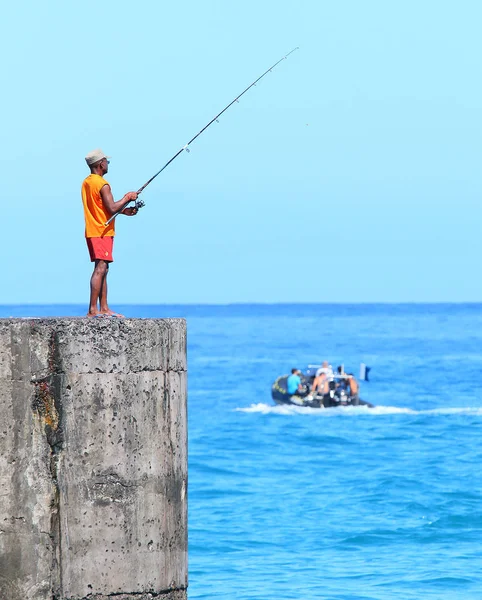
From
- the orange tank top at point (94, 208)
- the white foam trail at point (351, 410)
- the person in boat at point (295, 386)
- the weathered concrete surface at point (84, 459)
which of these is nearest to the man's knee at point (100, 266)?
the orange tank top at point (94, 208)

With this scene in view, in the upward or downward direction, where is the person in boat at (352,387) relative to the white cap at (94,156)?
downward

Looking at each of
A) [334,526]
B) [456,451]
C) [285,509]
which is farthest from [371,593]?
[456,451]

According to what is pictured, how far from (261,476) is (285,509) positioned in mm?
4296

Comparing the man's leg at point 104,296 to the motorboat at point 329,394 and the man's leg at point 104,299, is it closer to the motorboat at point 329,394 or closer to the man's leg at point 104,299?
the man's leg at point 104,299

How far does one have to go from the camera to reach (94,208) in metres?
6.14

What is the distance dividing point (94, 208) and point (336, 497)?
16.1 metres

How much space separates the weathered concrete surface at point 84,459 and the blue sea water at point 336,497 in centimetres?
800

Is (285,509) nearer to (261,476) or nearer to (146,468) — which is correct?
(261,476)

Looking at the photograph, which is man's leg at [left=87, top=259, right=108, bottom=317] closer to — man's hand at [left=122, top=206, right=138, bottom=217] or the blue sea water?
man's hand at [left=122, top=206, right=138, bottom=217]

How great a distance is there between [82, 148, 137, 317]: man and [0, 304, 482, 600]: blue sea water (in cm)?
785

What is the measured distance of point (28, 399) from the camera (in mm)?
5406

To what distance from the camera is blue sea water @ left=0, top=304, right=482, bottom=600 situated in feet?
47.6

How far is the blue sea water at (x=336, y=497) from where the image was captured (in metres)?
14.5

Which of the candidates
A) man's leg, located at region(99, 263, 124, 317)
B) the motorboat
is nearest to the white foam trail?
the motorboat
